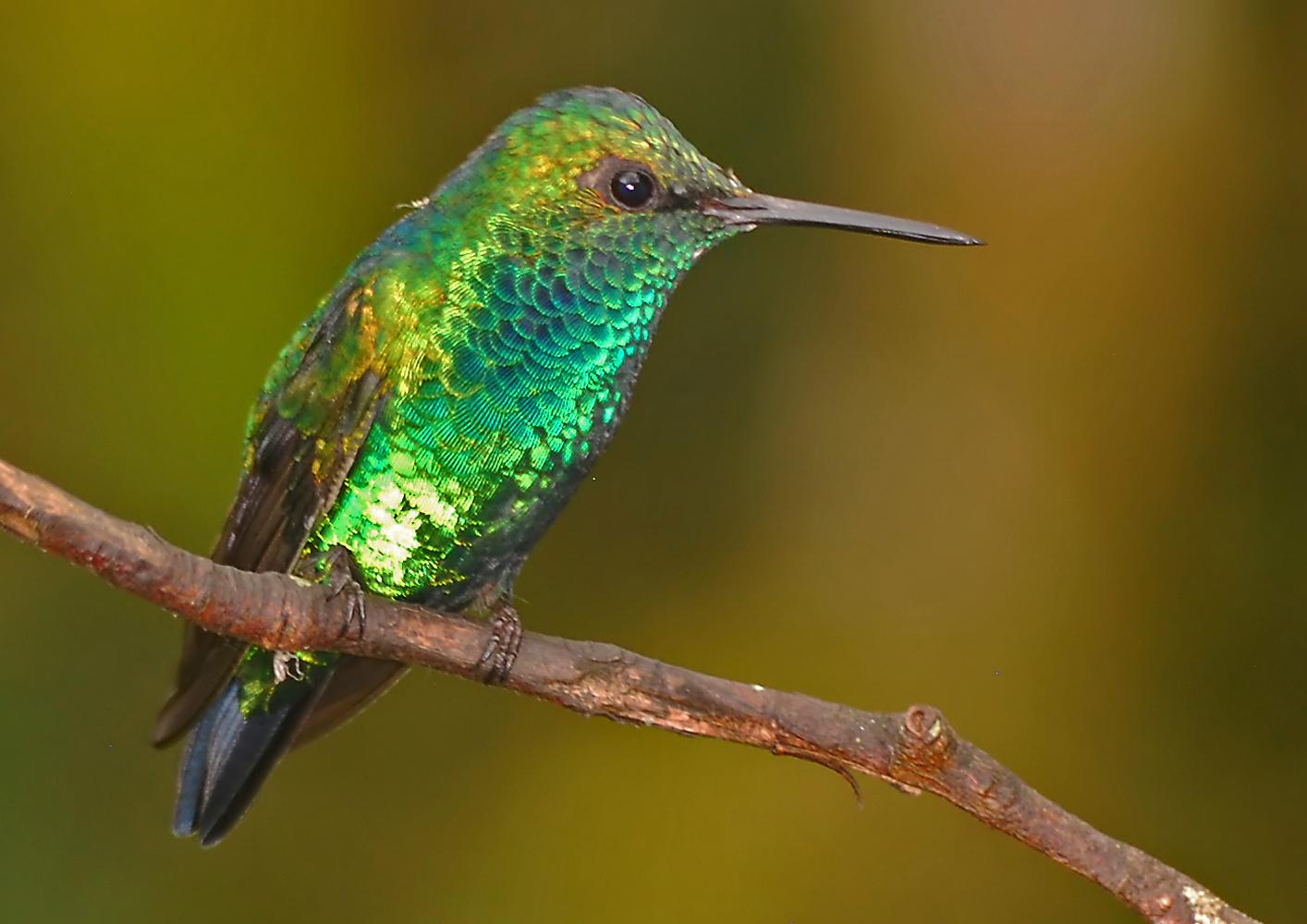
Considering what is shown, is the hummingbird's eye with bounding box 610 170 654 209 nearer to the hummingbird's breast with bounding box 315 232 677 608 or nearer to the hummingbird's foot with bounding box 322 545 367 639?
the hummingbird's breast with bounding box 315 232 677 608

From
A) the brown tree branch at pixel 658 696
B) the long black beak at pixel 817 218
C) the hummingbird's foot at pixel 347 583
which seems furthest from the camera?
the long black beak at pixel 817 218

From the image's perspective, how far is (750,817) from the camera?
3557mm

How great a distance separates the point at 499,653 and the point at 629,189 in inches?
28.7

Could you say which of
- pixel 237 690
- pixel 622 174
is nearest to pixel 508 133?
pixel 622 174

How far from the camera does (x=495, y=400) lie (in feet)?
7.20

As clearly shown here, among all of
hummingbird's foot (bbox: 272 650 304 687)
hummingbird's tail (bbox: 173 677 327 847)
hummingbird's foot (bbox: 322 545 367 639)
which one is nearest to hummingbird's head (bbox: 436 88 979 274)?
hummingbird's foot (bbox: 322 545 367 639)

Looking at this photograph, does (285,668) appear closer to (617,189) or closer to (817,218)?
(617,189)

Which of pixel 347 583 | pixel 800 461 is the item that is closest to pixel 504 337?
pixel 347 583

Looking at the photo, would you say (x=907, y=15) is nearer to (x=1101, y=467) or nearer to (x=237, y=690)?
(x=1101, y=467)

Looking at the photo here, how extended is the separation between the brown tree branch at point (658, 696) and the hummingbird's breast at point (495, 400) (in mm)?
156

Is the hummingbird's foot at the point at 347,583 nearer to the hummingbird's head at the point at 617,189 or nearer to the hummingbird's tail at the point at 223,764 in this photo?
the hummingbird's tail at the point at 223,764

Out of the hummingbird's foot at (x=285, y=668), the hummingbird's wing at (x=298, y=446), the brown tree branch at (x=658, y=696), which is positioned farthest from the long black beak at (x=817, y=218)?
the hummingbird's foot at (x=285, y=668)

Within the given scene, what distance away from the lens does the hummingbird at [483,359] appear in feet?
7.23

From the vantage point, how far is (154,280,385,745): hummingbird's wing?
89.4 inches
